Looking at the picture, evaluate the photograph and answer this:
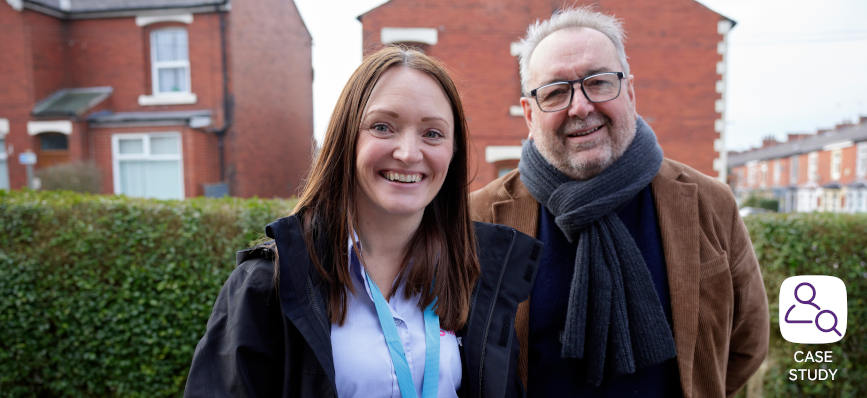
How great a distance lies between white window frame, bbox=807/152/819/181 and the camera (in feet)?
127

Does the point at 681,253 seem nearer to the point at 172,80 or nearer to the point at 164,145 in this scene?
the point at 164,145

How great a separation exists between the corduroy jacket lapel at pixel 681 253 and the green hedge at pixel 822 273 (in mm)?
2317

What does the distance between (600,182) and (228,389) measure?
1.67 m

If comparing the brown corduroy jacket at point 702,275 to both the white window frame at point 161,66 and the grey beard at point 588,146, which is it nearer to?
the grey beard at point 588,146

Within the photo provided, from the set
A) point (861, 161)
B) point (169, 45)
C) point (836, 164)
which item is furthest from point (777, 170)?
point (169, 45)

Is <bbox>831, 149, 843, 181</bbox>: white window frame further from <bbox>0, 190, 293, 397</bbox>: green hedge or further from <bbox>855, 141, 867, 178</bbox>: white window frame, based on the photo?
<bbox>0, 190, 293, 397</bbox>: green hedge

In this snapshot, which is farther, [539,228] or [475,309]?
[539,228]

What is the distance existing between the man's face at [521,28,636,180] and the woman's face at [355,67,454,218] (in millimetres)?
746

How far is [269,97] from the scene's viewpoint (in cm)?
1570

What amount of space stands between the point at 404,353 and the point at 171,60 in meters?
15.1

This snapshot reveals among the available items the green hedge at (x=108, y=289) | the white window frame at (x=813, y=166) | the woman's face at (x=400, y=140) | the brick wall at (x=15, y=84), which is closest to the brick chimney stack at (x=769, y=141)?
the white window frame at (x=813, y=166)

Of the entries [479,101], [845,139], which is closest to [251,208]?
[479,101]

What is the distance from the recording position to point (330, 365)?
1342 mm

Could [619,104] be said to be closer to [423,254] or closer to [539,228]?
[539,228]
